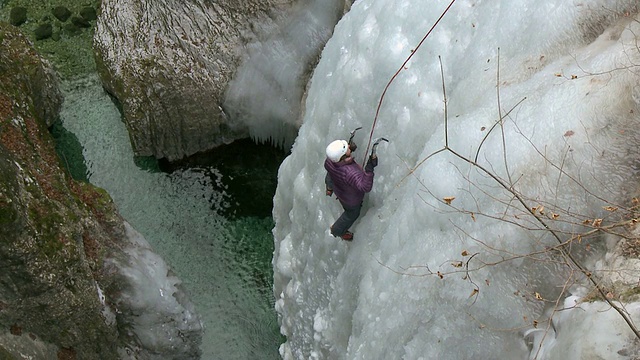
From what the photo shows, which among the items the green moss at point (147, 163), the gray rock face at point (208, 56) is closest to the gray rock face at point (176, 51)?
the gray rock face at point (208, 56)

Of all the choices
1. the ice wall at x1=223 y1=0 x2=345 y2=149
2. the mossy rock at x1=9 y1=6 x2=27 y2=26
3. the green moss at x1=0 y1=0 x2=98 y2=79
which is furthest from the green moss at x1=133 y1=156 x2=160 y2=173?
the mossy rock at x1=9 y1=6 x2=27 y2=26

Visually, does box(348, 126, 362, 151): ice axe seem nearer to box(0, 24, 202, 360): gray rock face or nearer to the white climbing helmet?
the white climbing helmet

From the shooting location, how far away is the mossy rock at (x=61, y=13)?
10.6 meters

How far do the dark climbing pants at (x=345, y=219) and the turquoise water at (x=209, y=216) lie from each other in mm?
2802

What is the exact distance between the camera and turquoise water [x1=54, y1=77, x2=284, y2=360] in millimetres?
7422

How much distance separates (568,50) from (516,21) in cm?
45

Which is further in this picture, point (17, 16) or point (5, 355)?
point (17, 16)

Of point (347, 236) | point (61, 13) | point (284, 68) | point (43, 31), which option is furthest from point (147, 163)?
point (347, 236)

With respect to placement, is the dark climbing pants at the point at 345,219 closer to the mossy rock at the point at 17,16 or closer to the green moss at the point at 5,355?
the green moss at the point at 5,355

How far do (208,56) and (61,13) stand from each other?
4601mm

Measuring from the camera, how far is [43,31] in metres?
10.4

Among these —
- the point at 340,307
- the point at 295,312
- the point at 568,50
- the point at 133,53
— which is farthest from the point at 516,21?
the point at 133,53

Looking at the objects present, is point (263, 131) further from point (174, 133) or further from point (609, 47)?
point (609, 47)

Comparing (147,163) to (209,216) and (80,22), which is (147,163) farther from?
(80,22)
